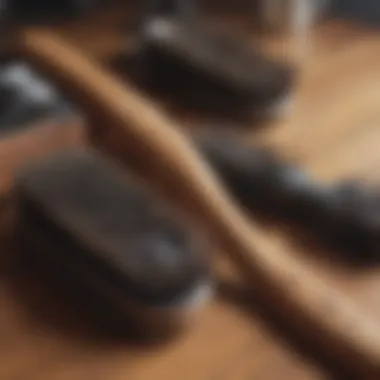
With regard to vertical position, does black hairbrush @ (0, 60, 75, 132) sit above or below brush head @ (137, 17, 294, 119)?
below

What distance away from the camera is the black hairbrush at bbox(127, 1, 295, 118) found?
74cm

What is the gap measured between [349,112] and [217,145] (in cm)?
17

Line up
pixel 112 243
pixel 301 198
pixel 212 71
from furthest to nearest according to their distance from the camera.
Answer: pixel 212 71
pixel 301 198
pixel 112 243

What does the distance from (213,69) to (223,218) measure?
0.71 feet

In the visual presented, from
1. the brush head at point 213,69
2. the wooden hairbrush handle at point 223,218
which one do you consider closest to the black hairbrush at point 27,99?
the wooden hairbrush handle at point 223,218

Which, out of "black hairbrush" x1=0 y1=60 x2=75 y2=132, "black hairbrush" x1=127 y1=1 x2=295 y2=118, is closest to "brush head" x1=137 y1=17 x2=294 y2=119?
"black hairbrush" x1=127 y1=1 x2=295 y2=118

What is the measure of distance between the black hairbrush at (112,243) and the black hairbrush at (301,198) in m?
0.08

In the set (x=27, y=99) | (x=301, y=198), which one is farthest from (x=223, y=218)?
(x=27, y=99)

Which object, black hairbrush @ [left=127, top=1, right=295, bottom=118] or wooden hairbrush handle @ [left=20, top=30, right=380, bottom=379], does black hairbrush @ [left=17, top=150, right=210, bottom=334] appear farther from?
black hairbrush @ [left=127, top=1, right=295, bottom=118]

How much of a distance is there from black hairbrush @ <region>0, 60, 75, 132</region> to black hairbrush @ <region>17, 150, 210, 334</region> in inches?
3.1

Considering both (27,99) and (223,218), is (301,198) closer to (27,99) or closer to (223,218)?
(223,218)

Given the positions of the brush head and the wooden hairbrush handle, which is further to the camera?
the brush head

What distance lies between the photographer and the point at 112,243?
0.52 m

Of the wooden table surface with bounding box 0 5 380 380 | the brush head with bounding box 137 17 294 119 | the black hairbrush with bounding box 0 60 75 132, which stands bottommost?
the wooden table surface with bounding box 0 5 380 380
